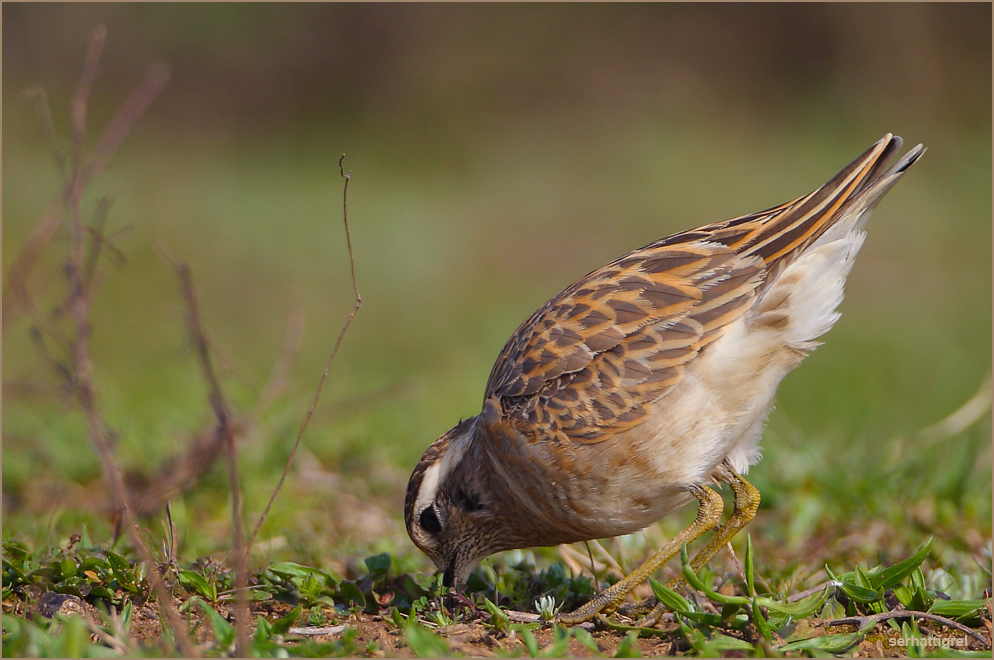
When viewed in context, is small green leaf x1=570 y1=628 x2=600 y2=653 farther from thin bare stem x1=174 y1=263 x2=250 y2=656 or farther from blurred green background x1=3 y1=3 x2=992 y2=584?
blurred green background x1=3 y1=3 x2=992 y2=584

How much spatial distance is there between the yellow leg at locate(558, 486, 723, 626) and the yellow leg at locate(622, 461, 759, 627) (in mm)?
100

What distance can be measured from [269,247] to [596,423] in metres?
11.2

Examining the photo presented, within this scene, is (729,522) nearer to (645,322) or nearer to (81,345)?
(645,322)

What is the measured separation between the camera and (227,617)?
3.99 m

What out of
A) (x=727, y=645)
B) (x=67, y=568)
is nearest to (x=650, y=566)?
(x=727, y=645)

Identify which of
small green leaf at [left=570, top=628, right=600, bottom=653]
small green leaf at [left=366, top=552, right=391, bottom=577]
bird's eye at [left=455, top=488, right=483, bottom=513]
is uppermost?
bird's eye at [left=455, top=488, right=483, bottom=513]

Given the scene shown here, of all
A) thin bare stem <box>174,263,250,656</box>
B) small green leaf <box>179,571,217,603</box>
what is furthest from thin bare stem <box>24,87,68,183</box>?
small green leaf <box>179,571,217,603</box>

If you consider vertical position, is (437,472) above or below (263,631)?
above

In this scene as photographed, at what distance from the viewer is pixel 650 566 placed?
4.41 metres

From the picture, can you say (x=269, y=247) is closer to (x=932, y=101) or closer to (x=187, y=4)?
(x=187, y=4)

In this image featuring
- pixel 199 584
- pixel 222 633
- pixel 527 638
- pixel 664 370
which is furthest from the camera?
pixel 664 370

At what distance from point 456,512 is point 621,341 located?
1.25 m

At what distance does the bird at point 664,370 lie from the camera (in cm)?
424

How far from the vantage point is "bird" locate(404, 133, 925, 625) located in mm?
4238
